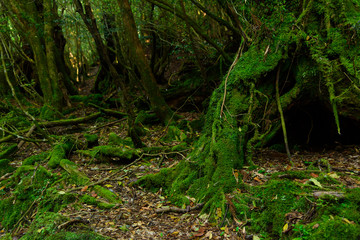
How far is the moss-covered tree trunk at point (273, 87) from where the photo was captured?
4.41m

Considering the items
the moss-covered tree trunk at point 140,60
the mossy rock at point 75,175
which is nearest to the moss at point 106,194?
the mossy rock at point 75,175

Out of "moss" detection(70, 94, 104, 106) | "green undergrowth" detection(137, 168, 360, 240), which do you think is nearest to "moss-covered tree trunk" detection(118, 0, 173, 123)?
"green undergrowth" detection(137, 168, 360, 240)

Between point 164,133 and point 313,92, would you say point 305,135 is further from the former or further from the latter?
point 164,133

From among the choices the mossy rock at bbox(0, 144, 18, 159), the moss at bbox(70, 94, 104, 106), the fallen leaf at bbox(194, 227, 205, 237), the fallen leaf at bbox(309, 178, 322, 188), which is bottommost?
the fallen leaf at bbox(194, 227, 205, 237)

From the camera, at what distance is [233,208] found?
346 cm

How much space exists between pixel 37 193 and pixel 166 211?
2.83 metres

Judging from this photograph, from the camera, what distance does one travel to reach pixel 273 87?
517 centimetres

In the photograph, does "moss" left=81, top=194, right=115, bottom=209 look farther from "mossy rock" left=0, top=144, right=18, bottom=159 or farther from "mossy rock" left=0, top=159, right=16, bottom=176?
"mossy rock" left=0, top=144, right=18, bottom=159

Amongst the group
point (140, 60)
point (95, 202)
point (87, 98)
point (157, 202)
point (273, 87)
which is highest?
point (140, 60)

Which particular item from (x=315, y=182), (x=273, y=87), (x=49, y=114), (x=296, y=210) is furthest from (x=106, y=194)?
(x=49, y=114)

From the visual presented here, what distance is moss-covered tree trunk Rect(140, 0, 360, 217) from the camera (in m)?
4.41

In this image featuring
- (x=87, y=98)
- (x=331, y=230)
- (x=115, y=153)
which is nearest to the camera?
(x=331, y=230)

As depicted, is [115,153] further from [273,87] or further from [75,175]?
[273,87]

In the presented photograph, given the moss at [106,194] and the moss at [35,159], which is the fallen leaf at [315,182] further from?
the moss at [35,159]
